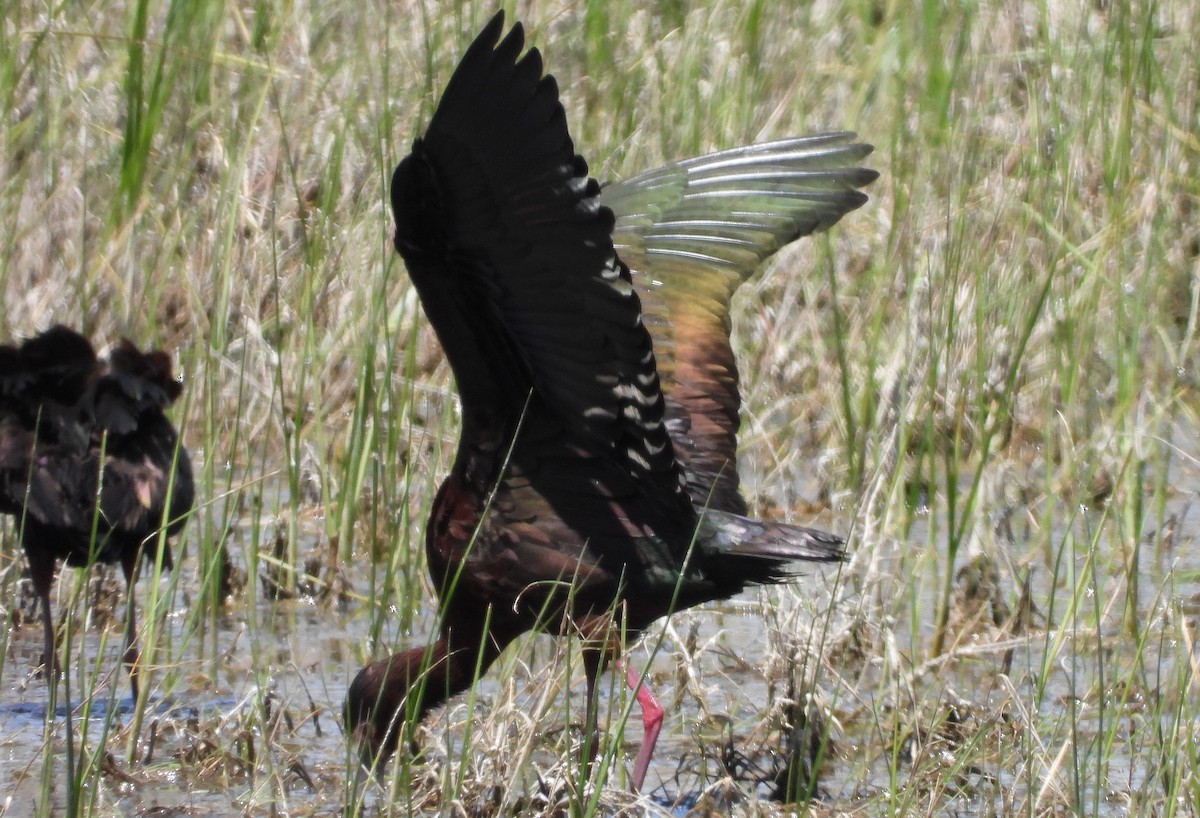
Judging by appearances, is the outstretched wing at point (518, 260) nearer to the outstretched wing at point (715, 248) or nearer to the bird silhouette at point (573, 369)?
the bird silhouette at point (573, 369)

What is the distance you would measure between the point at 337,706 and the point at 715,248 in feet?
4.65

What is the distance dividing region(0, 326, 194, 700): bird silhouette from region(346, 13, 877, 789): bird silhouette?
2.68 ft

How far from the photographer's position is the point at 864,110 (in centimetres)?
781

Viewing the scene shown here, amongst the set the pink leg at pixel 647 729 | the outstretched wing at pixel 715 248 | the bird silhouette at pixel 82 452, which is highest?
the outstretched wing at pixel 715 248

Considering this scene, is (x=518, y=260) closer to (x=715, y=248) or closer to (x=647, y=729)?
(x=647, y=729)

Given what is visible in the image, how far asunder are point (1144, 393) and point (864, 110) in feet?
7.38

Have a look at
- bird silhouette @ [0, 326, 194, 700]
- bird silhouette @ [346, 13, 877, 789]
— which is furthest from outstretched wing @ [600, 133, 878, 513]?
bird silhouette @ [0, 326, 194, 700]

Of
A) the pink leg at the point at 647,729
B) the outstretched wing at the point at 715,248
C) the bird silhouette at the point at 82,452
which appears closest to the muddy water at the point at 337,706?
the pink leg at the point at 647,729

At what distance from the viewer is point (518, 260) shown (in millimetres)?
3688

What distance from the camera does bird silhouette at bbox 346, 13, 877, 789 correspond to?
3.55 metres

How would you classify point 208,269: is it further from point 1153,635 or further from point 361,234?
point 1153,635

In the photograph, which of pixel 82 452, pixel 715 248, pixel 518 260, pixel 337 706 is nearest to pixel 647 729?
pixel 337 706

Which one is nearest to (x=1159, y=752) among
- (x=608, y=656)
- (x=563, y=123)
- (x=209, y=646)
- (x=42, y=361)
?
(x=608, y=656)

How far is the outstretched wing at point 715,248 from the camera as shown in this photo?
474 cm
